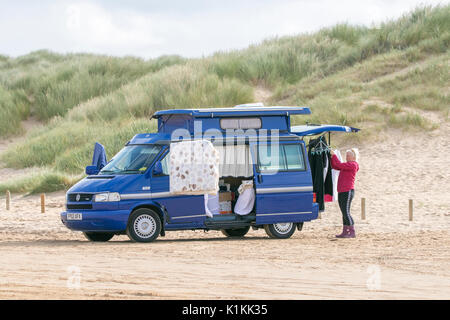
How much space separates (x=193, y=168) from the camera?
16.6 m

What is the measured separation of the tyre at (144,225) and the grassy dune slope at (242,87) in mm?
11526

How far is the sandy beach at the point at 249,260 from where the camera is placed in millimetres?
10883

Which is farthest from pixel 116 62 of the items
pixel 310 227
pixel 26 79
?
pixel 310 227

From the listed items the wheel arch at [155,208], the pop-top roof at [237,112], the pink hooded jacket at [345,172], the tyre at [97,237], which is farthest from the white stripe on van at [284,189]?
the tyre at [97,237]

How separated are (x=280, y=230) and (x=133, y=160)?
3.39 metres

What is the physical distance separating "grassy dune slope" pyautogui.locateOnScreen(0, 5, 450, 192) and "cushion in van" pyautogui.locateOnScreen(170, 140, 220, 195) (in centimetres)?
1182

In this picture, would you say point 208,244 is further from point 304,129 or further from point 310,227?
point 310,227

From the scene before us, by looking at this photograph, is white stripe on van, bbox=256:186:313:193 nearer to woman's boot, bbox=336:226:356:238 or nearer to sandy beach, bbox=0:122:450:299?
sandy beach, bbox=0:122:450:299

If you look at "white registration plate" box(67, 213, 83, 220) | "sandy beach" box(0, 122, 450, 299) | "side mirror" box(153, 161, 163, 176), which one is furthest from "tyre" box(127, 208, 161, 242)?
"white registration plate" box(67, 213, 83, 220)

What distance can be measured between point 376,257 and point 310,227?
6346 millimetres

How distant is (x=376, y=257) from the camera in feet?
48.4

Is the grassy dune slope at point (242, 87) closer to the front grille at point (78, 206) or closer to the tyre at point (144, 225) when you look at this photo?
the front grille at point (78, 206)
